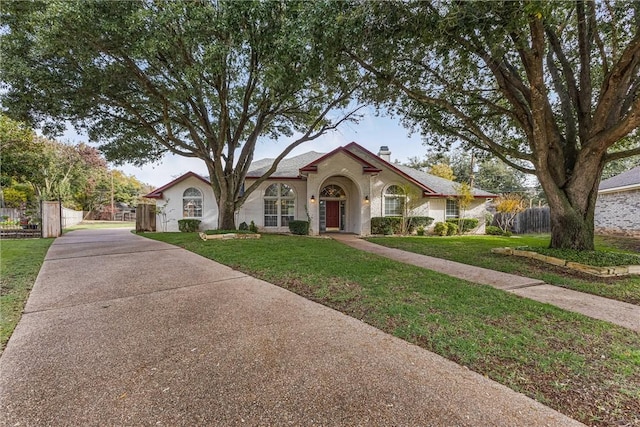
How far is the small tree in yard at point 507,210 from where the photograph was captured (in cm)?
1722

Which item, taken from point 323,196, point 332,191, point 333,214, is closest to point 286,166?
point 323,196

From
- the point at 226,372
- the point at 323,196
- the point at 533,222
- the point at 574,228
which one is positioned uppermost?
the point at 323,196

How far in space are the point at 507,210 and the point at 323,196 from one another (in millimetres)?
11461

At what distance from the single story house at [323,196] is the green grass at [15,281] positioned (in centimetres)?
748

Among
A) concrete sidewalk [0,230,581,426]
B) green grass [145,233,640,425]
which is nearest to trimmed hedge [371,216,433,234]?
green grass [145,233,640,425]

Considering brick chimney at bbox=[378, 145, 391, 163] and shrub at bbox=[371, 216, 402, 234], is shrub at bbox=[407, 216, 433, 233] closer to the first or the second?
shrub at bbox=[371, 216, 402, 234]

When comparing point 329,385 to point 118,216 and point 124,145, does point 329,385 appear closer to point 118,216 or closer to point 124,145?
point 124,145

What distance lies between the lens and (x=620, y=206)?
14.8 meters

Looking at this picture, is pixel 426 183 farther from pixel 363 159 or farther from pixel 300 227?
pixel 300 227

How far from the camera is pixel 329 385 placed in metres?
2.27

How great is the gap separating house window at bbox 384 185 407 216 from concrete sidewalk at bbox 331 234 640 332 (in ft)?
29.1

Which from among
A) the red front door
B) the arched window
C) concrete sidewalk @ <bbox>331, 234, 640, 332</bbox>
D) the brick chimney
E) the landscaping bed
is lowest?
concrete sidewalk @ <bbox>331, 234, 640, 332</bbox>

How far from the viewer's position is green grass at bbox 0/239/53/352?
338 centimetres

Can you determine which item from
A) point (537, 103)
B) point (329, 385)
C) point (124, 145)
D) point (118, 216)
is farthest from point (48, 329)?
point (118, 216)
